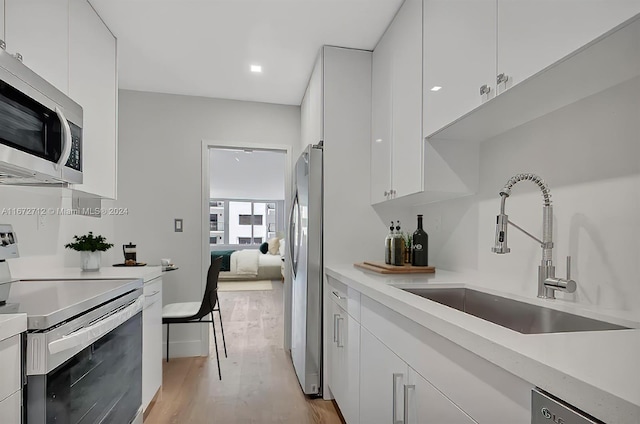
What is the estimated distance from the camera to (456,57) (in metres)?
1.56

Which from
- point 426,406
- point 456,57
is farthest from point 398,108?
point 426,406

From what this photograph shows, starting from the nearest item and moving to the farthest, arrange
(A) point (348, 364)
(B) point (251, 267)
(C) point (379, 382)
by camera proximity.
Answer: (C) point (379, 382) → (A) point (348, 364) → (B) point (251, 267)

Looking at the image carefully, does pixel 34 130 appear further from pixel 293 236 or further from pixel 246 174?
pixel 246 174

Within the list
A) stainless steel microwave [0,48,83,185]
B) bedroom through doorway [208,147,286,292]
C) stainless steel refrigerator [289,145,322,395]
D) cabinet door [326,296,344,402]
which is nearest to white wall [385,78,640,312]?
cabinet door [326,296,344,402]

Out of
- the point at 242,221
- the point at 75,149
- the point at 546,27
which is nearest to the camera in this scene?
the point at 546,27

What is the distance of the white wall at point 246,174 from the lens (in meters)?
6.55

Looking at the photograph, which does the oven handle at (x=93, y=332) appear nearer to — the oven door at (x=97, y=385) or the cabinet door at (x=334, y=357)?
the oven door at (x=97, y=385)

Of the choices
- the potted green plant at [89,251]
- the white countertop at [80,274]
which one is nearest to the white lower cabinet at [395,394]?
the white countertop at [80,274]

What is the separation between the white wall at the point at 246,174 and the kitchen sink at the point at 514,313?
4158 mm

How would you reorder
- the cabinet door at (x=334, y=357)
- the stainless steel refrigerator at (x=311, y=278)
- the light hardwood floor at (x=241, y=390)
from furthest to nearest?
the stainless steel refrigerator at (x=311, y=278) → the light hardwood floor at (x=241, y=390) → the cabinet door at (x=334, y=357)

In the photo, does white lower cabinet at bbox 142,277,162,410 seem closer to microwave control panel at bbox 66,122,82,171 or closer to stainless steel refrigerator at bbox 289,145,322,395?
microwave control panel at bbox 66,122,82,171

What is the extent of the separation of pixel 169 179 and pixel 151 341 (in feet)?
5.61

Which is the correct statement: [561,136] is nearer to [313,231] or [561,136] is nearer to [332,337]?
[313,231]

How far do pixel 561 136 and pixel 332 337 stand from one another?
68.6 inches
